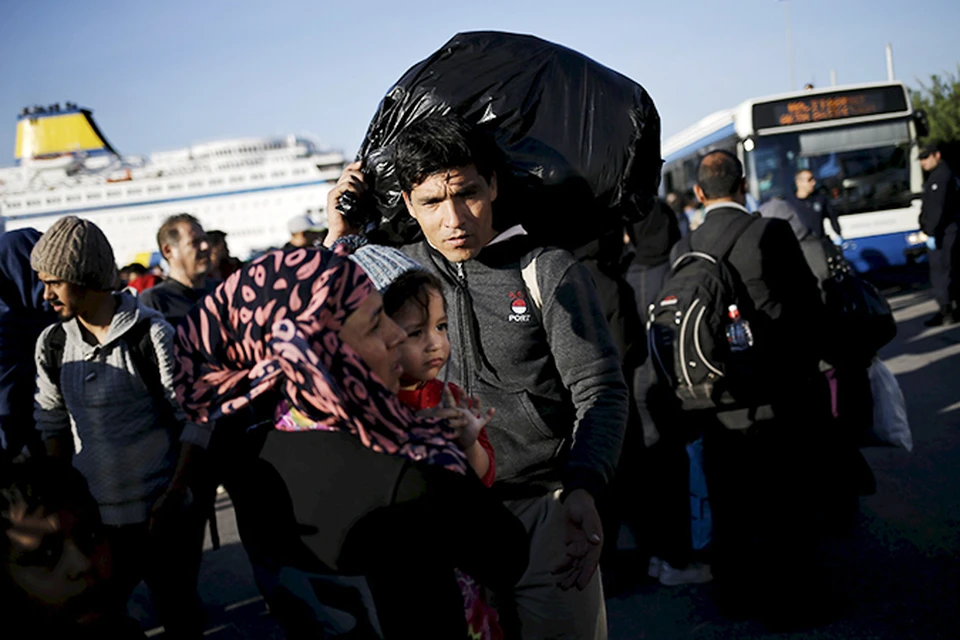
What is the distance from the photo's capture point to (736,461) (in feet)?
12.9

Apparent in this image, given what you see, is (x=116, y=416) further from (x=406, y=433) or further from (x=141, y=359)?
(x=406, y=433)

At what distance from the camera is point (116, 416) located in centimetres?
330

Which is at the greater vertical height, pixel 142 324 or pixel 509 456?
pixel 142 324

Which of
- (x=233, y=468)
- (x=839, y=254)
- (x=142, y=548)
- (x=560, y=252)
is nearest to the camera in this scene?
(x=233, y=468)

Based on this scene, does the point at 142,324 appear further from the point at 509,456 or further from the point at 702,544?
the point at 702,544

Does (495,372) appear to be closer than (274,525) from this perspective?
No

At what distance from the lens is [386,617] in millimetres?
1396

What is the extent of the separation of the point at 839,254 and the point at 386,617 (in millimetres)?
4465

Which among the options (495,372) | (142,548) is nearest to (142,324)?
(142,548)

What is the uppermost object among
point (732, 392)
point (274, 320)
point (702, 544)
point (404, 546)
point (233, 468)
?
point (274, 320)

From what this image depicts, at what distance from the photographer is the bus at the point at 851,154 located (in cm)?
1230

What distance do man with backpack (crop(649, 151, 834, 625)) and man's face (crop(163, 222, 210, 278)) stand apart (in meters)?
→ 2.97

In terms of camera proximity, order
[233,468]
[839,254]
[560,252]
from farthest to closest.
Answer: [839,254] → [560,252] → [233,468]

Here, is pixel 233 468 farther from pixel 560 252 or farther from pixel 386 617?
pixel 560 252
